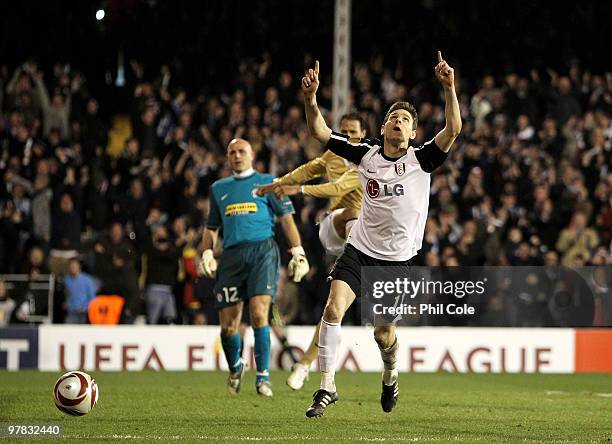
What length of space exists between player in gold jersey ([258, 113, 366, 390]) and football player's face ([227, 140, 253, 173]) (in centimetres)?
74

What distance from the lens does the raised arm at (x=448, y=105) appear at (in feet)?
26.5

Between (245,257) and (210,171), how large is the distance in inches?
306

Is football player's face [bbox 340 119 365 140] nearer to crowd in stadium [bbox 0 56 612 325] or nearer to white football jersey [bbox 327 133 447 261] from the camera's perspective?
white football jersey [bbox 327 133 447 261]

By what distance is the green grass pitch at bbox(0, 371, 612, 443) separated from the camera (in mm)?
7938

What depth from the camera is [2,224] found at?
18141mm

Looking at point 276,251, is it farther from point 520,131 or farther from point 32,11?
point 32,11

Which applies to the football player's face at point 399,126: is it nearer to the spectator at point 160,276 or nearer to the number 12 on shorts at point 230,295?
the number 12 on shorts at point 230,295

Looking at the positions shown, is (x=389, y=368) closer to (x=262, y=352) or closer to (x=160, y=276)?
(x=262, y=352)

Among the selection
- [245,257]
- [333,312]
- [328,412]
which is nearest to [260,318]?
[245,257]

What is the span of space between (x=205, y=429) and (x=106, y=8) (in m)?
16.2

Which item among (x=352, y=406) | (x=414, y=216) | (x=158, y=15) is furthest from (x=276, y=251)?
(x=158, y=15)

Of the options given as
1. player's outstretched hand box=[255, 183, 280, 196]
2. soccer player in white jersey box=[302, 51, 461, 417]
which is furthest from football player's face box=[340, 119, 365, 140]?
soccer player in white jersey box=[302, 51, 461, 417]

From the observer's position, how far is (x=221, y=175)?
1853 centimetres

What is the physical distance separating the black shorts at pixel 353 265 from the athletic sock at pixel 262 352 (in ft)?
7.72
